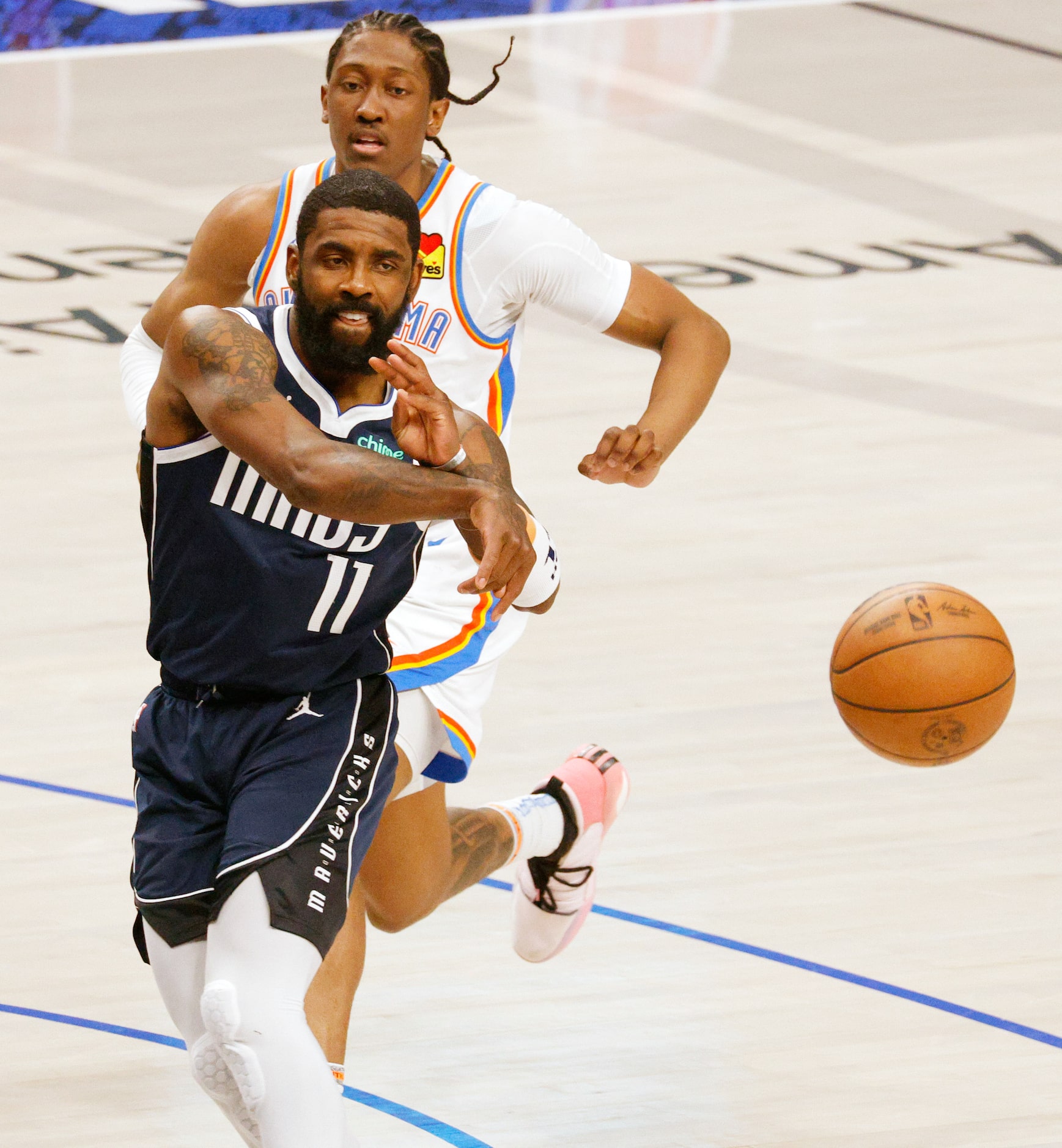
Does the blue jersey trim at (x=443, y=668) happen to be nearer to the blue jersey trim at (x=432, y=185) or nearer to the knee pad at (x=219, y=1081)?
the blue jersey trim at (x=432, y=185)

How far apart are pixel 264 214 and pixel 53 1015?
5.73ft

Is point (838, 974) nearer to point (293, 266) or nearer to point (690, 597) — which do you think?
point (293, 266)

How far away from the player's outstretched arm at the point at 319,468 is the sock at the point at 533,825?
158 cm

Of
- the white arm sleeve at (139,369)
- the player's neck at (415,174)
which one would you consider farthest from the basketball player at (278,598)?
the player's neck at (415,174)

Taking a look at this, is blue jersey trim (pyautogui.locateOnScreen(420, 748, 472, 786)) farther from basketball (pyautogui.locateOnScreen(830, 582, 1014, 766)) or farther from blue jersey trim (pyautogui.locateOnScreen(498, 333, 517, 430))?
basketball (pyautogui.locateOnScreen(830, 582, 1014, 766))

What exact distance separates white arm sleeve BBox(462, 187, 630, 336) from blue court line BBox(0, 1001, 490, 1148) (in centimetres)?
157

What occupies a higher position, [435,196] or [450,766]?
[435,196]

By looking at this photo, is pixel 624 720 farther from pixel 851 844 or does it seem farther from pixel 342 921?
pixel 342 921

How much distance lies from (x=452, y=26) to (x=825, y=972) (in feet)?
36.6

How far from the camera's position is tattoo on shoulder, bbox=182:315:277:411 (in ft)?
11.5

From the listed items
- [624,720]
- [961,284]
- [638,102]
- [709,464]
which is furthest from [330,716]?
[638,102]

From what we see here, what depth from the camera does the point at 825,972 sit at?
4984 mm

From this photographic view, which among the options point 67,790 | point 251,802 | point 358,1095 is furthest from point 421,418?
point 67,790

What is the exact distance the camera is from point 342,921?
369 centimetres
